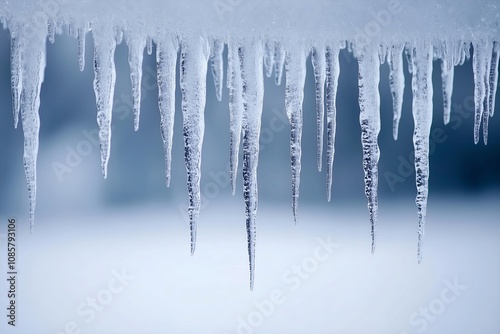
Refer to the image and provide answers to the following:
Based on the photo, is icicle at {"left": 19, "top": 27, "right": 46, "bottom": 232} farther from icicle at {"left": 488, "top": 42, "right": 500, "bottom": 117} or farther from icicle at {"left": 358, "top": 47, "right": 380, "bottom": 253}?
icicle at {"left": 488, "top": 42, "right": 500, "bottom": 117}

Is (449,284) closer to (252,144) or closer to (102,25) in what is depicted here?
(252,144)

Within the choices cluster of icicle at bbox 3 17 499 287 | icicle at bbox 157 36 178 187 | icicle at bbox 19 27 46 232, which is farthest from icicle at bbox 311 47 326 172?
icicle at bbox 19 27 46 232

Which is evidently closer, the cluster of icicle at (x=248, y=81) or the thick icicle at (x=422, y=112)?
the cluster of icicle at (x=248, y=81)

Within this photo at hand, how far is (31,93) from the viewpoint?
135cm

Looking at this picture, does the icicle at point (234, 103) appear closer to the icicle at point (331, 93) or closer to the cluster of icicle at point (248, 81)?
the cluster of icicle at point (248, 81)

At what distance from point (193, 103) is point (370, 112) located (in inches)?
18.5

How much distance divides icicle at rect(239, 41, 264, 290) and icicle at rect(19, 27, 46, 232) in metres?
0.43

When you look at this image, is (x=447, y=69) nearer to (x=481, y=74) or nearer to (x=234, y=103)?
(x=481, y=74)

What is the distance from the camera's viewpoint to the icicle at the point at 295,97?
1.22 metres

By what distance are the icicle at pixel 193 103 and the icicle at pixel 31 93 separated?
31 cm

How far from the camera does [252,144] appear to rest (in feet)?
4.53

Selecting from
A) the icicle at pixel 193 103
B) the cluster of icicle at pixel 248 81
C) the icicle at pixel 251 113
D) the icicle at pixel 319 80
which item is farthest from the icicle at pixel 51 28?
the icicle at pixel 319 80

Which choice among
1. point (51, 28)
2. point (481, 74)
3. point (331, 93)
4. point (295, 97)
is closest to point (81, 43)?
point (51, 28)

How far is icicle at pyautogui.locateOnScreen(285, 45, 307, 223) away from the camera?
122 cm
